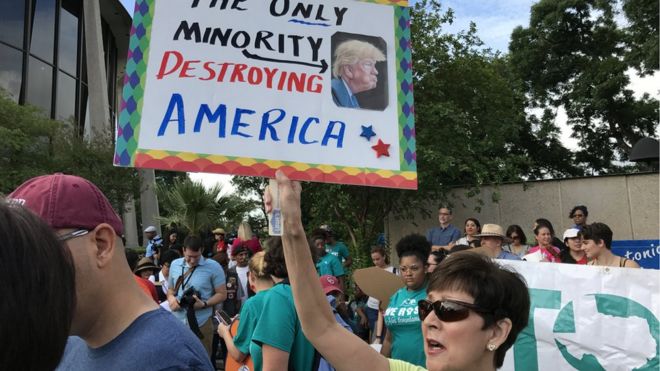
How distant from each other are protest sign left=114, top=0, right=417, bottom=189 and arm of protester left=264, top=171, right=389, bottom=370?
9.2 inches

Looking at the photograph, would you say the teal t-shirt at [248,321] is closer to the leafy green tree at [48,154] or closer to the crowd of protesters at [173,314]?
the crowd of protesters at [173,314]

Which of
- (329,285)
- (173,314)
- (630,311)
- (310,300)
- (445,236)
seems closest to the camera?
(173,314)

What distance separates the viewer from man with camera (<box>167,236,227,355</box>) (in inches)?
233

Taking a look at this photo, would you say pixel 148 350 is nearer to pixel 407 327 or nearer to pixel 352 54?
pixel 352 54

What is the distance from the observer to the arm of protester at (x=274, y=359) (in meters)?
2.61

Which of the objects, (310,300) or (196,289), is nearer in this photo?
(310,300)

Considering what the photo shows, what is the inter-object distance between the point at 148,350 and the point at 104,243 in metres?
0.31

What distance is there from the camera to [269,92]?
2.16m

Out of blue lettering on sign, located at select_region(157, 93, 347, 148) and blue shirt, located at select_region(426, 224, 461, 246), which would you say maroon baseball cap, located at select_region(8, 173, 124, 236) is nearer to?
blue lettering on sign, located at select_region(157, 93, 347, 148)

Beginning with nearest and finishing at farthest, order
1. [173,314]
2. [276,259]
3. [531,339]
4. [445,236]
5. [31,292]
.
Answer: [31,292]
[173,314]
[276,259]
[531,339]
[445,236]

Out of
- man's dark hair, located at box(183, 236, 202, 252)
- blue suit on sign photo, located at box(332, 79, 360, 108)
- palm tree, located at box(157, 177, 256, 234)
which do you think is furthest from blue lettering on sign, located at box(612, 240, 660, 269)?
palm tree, located at box(157, 177, 256, 234)

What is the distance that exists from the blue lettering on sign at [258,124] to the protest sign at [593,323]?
248cm

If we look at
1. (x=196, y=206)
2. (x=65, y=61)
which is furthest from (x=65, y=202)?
(x=65, y=61)

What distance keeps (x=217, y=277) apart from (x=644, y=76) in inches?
767
